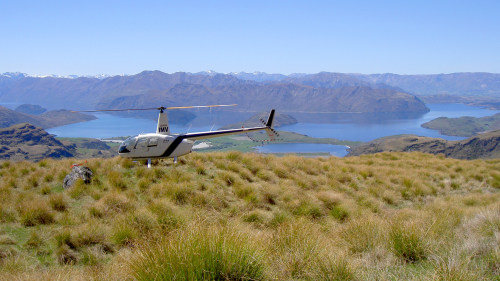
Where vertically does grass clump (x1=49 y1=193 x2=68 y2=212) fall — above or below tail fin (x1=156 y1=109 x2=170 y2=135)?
below

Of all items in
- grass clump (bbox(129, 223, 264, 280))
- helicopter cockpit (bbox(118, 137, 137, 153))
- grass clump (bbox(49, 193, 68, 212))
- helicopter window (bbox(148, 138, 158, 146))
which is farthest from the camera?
helicopter window (bbox(148, 138, 158, 146))

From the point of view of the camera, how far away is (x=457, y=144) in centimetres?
15238

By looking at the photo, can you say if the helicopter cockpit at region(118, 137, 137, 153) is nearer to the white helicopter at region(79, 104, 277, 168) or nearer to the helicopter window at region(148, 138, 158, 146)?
the white helicopter at region(79, 104, 277, 168)

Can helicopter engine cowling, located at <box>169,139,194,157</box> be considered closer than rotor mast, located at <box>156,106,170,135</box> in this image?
Yes

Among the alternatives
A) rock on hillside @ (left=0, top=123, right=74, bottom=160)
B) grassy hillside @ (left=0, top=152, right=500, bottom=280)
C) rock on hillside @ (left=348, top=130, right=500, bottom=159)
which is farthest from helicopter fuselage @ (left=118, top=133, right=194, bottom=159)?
rock on hillside @ (left=348, top=130, right=500, bottom=159)

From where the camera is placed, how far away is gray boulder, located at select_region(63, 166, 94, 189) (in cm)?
1222

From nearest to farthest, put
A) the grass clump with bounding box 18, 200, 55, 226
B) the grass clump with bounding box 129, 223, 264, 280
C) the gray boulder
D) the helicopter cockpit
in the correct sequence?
the grass clump with bounding box 129, 223, 264, 280 < the grass clump with bounding box 18, 200, 55, 226 < the gray boulder < the helicopter cockpit

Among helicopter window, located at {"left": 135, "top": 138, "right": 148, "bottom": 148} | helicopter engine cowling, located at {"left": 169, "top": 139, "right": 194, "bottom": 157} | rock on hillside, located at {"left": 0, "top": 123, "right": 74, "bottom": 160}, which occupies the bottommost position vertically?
rock on hillside, located at {"left": 0, "top": 123, "right": 74, "bottom": 160}

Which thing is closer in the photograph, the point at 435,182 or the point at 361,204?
the point at 361,204

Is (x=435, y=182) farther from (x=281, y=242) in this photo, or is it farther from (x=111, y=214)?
(x=111, y=214)

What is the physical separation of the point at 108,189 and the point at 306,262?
378 inches

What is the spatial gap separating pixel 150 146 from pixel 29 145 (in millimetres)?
198911

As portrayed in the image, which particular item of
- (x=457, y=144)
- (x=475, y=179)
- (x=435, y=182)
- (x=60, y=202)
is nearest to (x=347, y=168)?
(x=435, y=182)

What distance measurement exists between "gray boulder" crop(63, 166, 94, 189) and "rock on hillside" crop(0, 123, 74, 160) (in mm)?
142003
